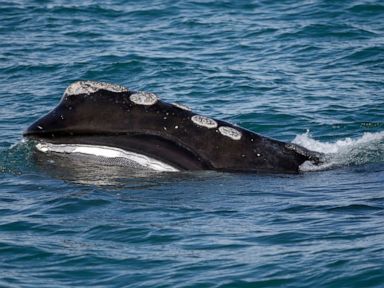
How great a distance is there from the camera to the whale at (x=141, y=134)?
10.7 metres

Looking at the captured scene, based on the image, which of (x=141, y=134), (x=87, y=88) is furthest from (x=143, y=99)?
(x=87, y=88)

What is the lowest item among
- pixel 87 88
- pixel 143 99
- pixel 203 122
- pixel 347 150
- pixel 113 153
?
pixel 347 150

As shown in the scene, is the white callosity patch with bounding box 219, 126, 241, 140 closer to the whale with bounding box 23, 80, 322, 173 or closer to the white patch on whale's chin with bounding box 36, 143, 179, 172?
the whale with bounding box 23, 80, 322, 173

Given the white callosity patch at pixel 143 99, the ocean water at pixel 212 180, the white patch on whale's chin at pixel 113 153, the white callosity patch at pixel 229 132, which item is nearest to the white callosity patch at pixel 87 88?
the white callosity patch at pixel 143 99

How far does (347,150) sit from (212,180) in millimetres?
2444

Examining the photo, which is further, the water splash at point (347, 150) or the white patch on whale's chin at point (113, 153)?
the water splash at point (347, 150)

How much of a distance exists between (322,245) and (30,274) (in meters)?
2.49

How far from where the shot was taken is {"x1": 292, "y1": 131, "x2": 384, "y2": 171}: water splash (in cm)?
1176

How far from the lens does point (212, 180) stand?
1080 cm

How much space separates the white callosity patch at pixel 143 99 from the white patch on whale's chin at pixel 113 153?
526 mm

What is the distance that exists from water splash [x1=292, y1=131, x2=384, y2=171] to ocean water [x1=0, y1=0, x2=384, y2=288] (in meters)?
0.03

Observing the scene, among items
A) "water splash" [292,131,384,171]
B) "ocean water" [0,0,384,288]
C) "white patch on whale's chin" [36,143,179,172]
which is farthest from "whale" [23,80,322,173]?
→ "water splash" [292,131,384,171]

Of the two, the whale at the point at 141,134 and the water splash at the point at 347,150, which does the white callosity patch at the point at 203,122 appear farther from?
the water splash at the point at 347,150

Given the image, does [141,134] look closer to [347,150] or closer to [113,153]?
[113,153]
